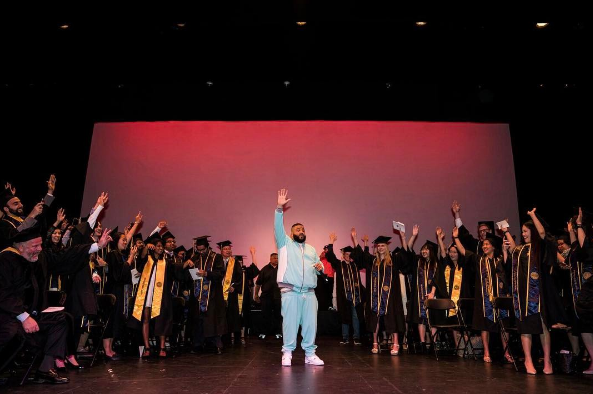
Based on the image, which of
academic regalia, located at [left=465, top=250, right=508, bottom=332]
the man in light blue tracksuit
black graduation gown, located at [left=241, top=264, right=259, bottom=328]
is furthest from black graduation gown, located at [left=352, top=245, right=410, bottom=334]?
black graduation gown, located at [left=241, top=264, right=259, bottom=328]

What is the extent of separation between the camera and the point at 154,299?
7633 millimetres

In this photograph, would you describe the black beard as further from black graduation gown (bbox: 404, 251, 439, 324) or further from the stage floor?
black graduation gown (bbox: 404, 251, 439, 324)

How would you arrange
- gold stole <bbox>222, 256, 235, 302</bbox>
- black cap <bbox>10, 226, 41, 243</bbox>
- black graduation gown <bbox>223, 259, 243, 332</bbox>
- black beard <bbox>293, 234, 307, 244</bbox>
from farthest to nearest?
black graduation gown <bbox>223, 259, 243, 332</bbox> → gold stole <bbox>222, 256, 235, 302</bbox> → black beard <bbox>293, 234, 307, 244</bbox> → black cap <bbox>10, 226, 41, 243</bbox>

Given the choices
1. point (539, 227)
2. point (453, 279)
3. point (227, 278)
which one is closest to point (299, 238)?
point (227, 278)

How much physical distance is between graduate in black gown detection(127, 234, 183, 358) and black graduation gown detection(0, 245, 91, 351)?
6.18ft

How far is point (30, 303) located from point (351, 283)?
6035 millimetres

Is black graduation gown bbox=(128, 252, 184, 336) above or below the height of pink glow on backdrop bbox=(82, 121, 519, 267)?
below

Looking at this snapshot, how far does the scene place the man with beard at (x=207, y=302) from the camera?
26.9ft

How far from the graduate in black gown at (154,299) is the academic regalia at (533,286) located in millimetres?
4891

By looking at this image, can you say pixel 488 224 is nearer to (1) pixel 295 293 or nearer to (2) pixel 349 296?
(2) pixel 349 296

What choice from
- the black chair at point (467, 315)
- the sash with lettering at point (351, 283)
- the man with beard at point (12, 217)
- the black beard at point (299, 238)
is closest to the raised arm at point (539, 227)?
the black chair at point (467, 315)

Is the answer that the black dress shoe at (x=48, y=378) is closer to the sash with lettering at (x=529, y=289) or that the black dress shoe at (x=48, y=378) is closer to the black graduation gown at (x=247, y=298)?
the sash with lettering at (x=529, y=289)

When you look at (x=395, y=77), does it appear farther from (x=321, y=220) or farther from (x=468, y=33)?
(x=321, y=220)

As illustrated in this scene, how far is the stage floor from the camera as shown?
4809 millimetres
